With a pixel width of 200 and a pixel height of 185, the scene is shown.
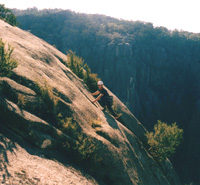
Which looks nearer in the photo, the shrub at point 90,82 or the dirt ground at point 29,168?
the dirt ground at point 29,168

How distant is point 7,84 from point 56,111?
195cm

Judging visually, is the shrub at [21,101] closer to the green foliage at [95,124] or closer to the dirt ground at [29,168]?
the dirt ground at [29,168]

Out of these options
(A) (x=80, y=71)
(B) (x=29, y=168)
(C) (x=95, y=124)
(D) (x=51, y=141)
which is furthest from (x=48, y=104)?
(A) (x=80, y=71)

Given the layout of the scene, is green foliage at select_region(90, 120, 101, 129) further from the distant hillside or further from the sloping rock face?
the distant hillside

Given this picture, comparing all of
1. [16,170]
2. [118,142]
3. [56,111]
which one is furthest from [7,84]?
[118,142]

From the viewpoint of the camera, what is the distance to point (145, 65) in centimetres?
6344

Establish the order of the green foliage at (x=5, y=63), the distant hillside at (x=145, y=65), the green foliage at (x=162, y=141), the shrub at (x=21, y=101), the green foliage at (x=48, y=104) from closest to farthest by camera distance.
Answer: the shrub at (x=21, y=101) → the green foliage at (x=5, y=63) → the green foliage at (x=48, y=104) → the green foliage at (x=162, y=141) → the distant hillside at (x=145, y=65)

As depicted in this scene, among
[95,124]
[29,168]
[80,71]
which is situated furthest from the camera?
[80,71]

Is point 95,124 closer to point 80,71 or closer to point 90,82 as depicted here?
point 90,82

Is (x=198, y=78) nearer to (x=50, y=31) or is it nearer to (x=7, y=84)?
(x=50, y=31)

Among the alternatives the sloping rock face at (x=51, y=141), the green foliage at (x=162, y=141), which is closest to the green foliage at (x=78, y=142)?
the sloping rock face at (x=51, y=141)

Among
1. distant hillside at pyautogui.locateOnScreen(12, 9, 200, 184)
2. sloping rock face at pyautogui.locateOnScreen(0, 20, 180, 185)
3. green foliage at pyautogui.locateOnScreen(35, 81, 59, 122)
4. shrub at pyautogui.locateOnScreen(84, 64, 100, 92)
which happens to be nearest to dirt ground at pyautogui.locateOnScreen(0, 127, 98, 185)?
sloping rock face at pyautogui.locateOnScreen(0, 20, 180, 185)

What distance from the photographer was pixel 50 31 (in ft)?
246

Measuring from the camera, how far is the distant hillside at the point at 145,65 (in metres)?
56.5
